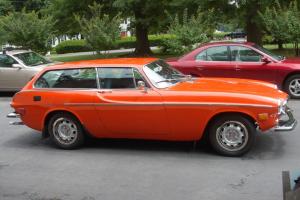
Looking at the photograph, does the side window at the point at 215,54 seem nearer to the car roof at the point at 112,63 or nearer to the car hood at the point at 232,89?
the car hood at the point at 232,89

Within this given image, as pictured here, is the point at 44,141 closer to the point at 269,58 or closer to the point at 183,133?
the point at 183,133

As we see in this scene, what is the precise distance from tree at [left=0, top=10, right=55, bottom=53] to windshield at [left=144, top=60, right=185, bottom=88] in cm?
1422

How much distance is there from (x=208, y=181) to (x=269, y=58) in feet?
21.8

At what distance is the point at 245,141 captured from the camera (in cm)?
692

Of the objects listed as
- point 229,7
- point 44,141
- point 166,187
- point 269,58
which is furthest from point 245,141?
point 229,7

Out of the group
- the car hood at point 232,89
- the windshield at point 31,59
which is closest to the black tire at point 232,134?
the car hood at point 232,89

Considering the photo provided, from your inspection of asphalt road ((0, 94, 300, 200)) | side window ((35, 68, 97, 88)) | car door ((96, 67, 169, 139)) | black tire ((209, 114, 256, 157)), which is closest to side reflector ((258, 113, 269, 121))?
black tire ((209, 114, 256, 157))

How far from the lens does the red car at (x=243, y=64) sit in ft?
39.0

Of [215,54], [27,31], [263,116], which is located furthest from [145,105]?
[27,31]

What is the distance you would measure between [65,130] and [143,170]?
181cm

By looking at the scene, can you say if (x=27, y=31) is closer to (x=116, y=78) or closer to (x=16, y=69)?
(x=16, y=69)

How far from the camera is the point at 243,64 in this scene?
12094mm

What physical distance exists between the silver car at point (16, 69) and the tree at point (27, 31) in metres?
6.45

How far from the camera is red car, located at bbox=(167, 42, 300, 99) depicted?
11891 mm
